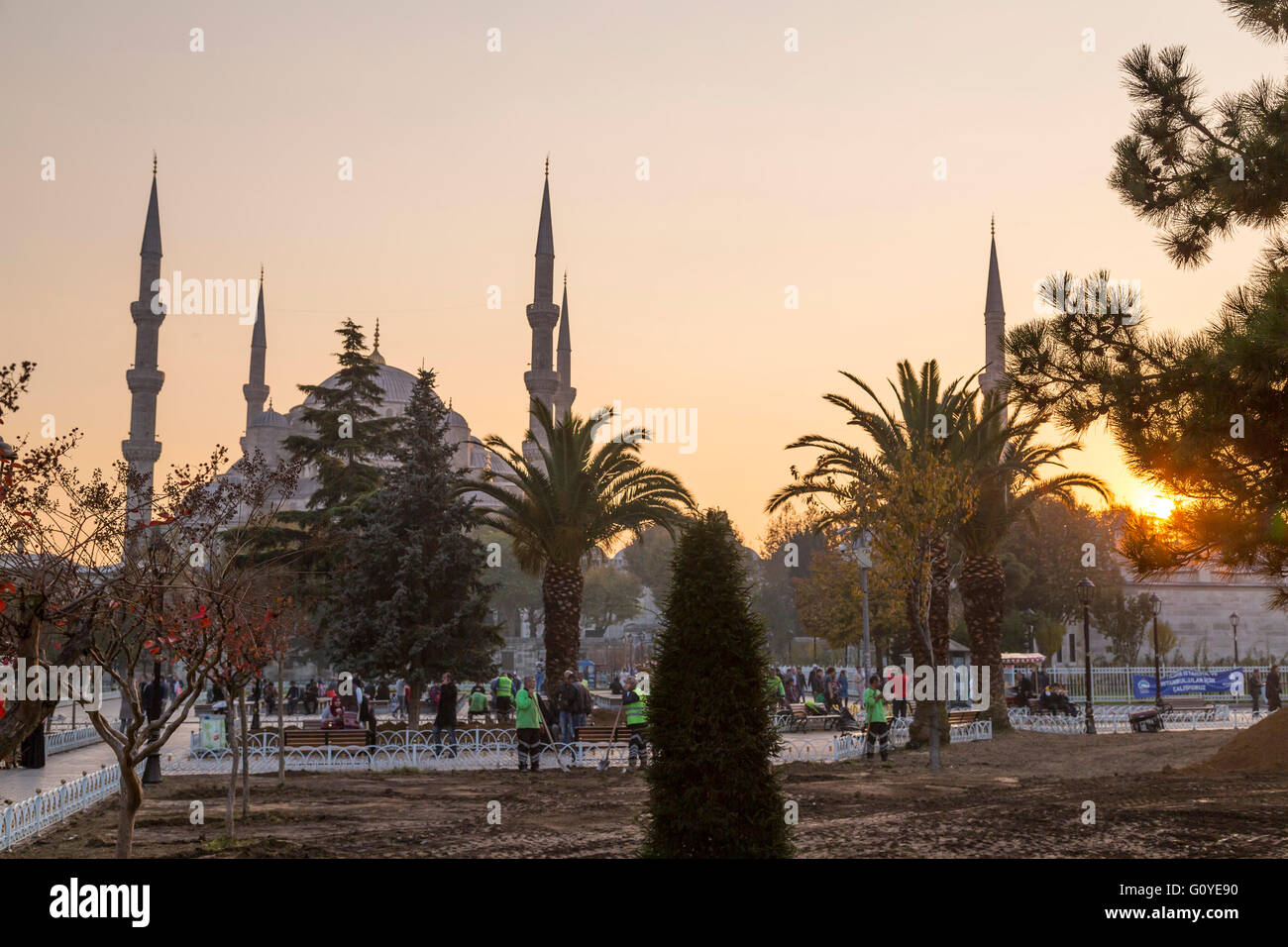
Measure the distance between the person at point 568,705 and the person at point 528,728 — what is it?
1553mm

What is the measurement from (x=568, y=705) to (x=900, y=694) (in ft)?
31.6

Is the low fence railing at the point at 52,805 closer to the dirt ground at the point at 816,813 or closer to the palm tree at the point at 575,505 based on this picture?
the dirt ground at the point at 816,813

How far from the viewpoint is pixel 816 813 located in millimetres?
13062

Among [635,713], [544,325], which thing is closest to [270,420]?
[544,325]

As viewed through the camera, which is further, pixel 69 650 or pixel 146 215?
pixel 146 215

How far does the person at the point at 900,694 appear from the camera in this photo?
26.5 m

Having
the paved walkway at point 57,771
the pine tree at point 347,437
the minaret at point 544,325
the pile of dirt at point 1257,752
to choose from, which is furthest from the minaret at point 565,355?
the pile of dirt at point 1257,752

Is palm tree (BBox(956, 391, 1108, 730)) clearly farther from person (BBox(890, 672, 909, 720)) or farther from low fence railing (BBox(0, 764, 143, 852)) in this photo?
low fence railing (BBox(0, 764, 143, 852))

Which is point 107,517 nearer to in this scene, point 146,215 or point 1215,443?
point 1215,443

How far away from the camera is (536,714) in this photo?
18.2 metres

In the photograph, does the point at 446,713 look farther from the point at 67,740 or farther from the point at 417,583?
the point at 67,740
